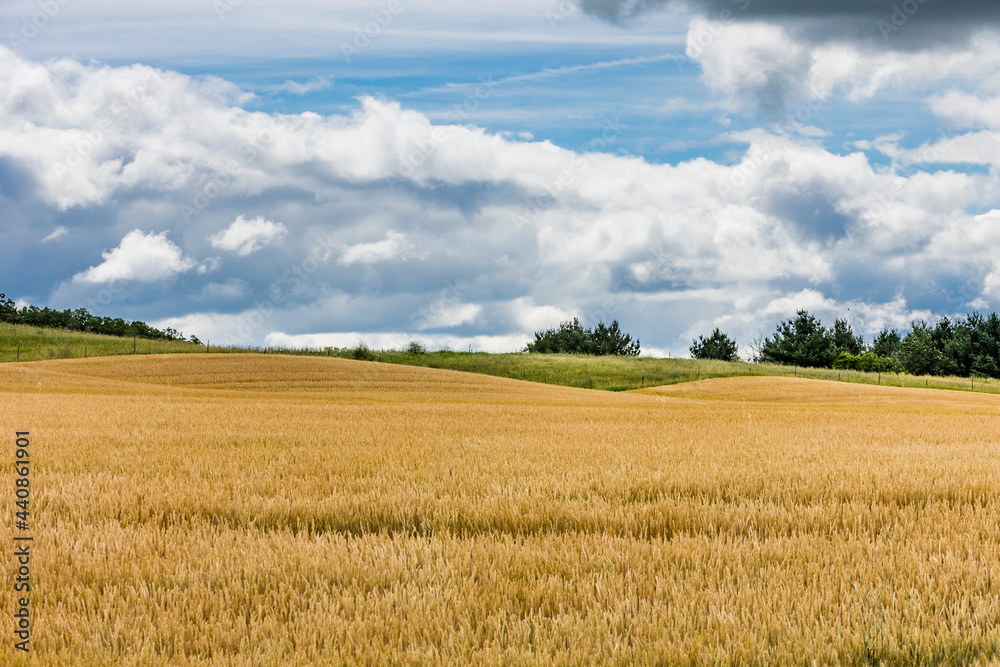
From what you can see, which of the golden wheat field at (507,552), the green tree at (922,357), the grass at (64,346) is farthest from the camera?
the green tree at (922,357)

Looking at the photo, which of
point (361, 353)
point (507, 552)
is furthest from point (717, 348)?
point (507, 552)

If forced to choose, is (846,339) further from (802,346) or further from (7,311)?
(7,311)

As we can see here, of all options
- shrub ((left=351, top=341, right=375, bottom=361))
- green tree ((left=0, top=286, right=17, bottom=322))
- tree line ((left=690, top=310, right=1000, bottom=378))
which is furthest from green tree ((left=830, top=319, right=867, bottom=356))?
green tree ((left=0, top=286, right=17, bottom=322))

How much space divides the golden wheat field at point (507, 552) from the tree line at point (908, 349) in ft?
298

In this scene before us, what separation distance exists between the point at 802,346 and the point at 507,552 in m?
103

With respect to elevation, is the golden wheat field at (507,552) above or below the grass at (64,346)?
below

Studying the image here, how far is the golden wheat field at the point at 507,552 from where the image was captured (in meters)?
3.63

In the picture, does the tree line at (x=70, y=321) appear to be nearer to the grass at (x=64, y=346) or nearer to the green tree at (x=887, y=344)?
the grass at (x=64, y=346)

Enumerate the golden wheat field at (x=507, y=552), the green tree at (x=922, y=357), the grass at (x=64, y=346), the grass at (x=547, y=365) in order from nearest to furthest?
the golden wheat field at (x=507, y=552) < the grass at (x=547, y=365) < the grass at (x=64, y=346) < the green tree at (x=922, y=357)

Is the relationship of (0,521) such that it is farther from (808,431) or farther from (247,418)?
(808,431)

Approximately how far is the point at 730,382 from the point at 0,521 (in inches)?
1936

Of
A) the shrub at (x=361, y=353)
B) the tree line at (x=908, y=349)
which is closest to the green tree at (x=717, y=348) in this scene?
the tree line at (x=908, y=349)

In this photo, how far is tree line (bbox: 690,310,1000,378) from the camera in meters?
88.6

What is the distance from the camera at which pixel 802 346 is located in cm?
9812
